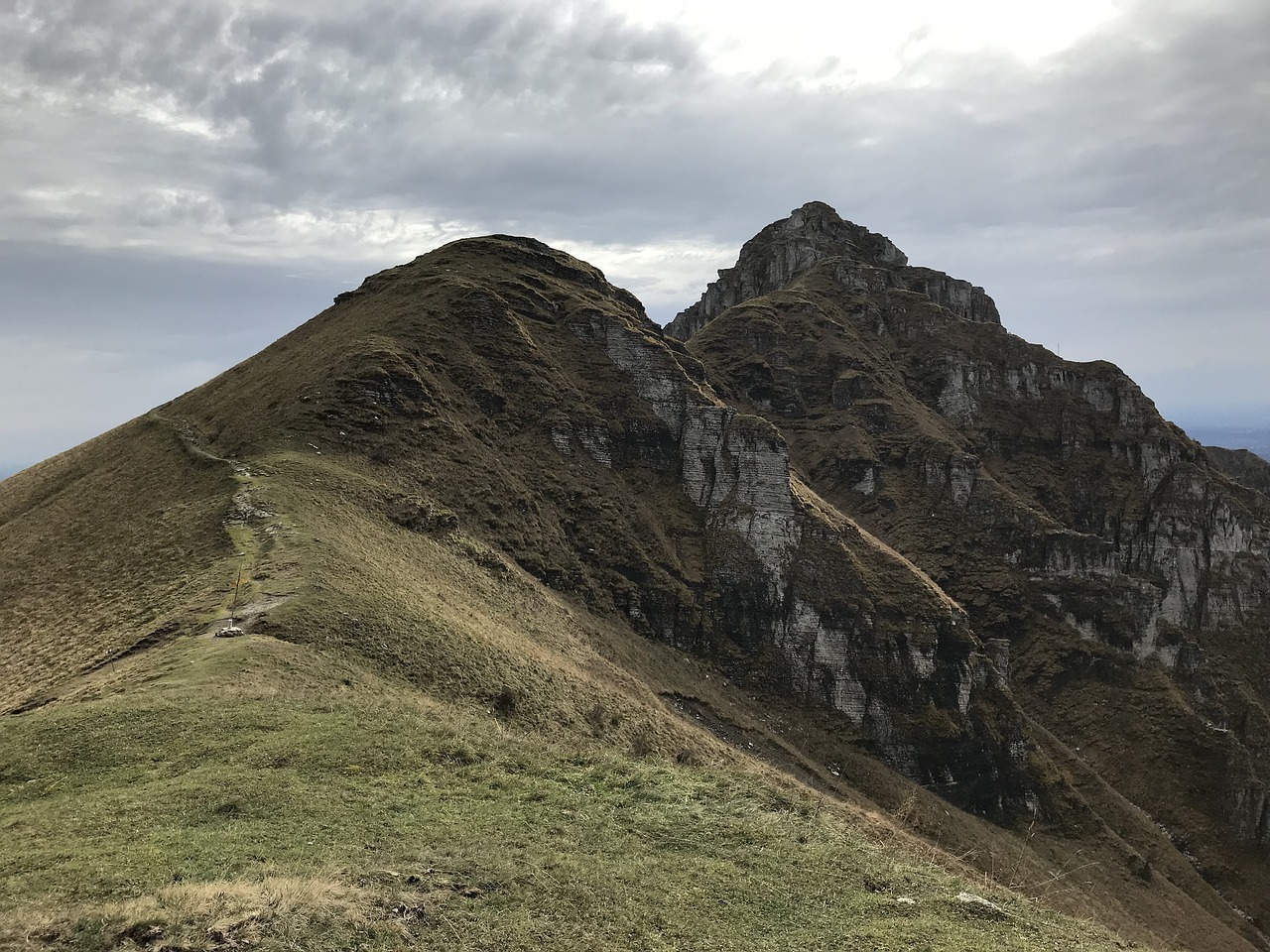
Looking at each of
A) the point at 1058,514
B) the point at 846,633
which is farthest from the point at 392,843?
the point at 1058,514

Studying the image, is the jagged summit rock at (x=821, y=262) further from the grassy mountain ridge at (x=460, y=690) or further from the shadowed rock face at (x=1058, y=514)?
the grassy mountain ridge at (x=460, y=690)

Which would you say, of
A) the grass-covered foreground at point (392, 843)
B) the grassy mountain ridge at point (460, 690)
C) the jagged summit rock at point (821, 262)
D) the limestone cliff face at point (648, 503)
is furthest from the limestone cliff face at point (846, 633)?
the jagged summit rock at point (821, 262)

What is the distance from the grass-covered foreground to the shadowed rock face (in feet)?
265

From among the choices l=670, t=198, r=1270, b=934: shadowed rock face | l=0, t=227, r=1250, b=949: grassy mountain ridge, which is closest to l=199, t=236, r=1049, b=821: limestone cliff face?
l=0, t=227, r=1250, b=949: grassy mountain ridge

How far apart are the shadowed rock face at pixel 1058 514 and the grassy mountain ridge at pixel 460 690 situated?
50.0 feet

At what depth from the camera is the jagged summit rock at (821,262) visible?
161 meters

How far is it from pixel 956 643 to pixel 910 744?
36.8ft

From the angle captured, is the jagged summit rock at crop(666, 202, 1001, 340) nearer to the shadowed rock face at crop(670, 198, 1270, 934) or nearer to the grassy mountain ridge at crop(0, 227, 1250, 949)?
the shadowed rock face at crop(670, 198, 1270, 934)

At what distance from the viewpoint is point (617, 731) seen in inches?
1469

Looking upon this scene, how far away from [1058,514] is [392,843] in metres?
126

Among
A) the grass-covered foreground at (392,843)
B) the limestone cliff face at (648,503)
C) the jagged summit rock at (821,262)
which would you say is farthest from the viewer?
the jagged summit rock at (821,262)

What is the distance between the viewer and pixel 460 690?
33.2 m

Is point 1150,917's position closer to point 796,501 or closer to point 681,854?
point 796,501

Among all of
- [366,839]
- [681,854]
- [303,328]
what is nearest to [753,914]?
[681,854]
